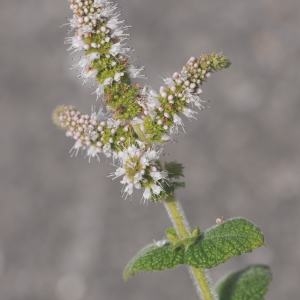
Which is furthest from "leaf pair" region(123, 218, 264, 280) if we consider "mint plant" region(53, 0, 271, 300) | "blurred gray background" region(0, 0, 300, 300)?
"blurred gray background" region(0, 0, 300, 300)

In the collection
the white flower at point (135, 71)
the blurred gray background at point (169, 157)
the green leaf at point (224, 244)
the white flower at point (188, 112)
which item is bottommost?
the green leaf at point (224, 244)

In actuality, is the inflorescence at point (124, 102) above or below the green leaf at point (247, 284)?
above

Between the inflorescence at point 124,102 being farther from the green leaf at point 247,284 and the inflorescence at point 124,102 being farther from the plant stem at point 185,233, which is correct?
the green leaf at point 247,284

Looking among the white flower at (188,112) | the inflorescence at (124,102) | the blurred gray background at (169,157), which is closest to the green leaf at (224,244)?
the inflorescence at (124,102)

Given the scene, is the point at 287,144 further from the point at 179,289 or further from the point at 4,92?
the point at 4,92

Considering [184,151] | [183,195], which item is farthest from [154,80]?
[183,195]
